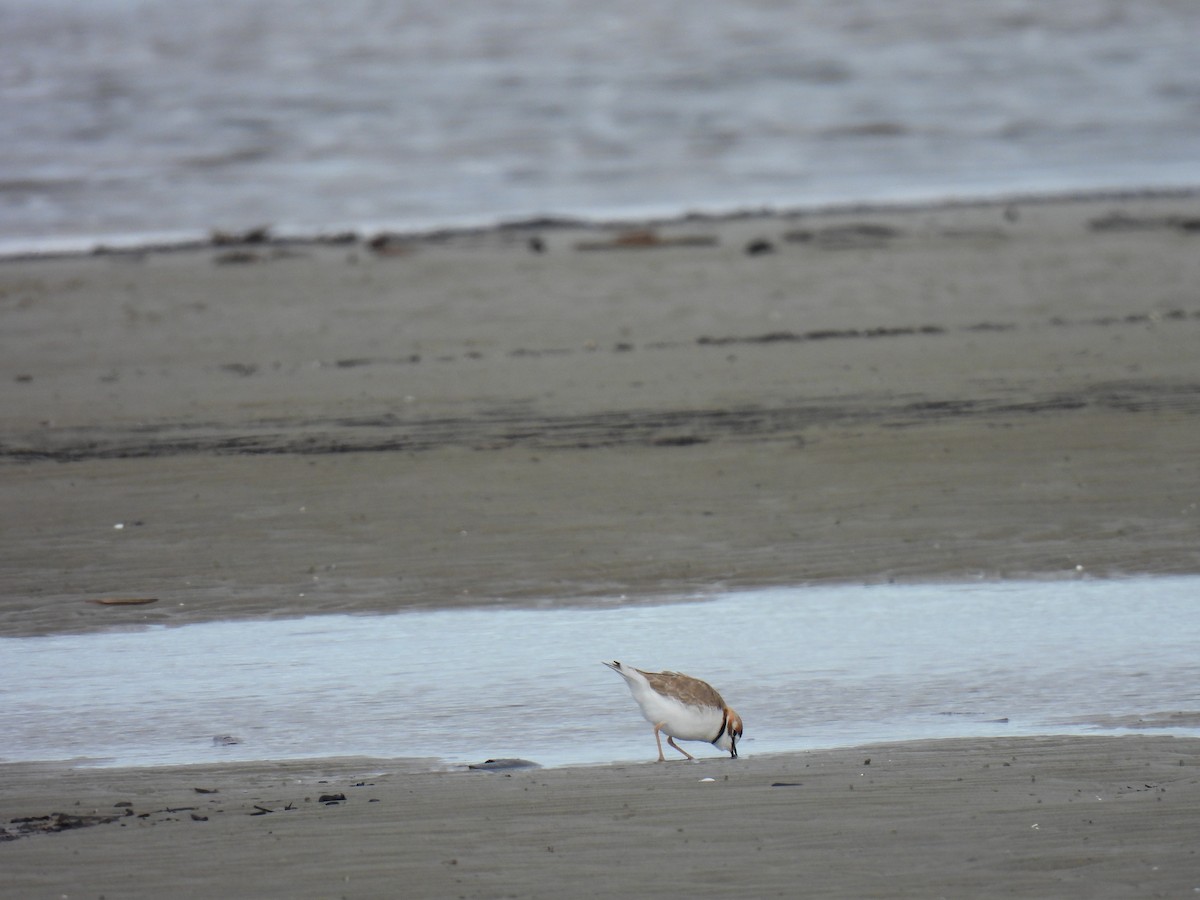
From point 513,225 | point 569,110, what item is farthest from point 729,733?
point 569,110

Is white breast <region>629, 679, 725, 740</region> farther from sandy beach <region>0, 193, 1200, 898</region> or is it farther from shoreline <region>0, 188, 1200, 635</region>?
shoreline <region>0, 188, 1200, 635</region>

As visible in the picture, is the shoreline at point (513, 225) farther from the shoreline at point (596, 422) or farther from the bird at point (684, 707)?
the bird at point (684, 707)

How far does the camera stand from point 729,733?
16.0ft

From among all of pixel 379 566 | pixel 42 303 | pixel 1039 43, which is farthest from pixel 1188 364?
pixel 1039 43

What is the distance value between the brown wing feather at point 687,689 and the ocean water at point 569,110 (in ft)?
44.9

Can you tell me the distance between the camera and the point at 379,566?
754 cm

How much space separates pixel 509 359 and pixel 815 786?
719 centimetres

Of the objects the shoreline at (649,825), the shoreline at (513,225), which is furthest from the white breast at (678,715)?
the shoreline at (513,225)

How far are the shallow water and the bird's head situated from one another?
0.11 m

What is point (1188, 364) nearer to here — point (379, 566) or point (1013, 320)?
point (1013, 320)

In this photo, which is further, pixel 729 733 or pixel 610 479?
pixel 610 479

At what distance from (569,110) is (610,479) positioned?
15275mm

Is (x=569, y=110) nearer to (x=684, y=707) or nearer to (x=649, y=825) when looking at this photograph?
(x=684, y=707)

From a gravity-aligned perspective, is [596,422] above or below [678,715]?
below
